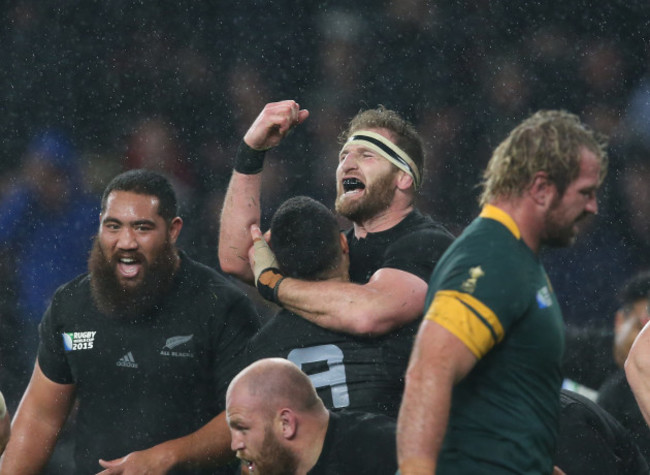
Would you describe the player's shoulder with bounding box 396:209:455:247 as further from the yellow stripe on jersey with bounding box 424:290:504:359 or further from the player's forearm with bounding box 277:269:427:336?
the yellow stripe on jersey with bounding box 424:290:504:359

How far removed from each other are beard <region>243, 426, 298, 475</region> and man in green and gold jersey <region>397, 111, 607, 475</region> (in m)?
0.70

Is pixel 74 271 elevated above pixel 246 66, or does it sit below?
below

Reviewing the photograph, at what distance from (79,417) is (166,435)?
1.31 ft

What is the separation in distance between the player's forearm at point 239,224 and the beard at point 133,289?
0.25 m

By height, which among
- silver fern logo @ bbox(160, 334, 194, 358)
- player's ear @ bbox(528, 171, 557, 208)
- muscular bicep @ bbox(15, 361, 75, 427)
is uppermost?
player's ear @ bbox(528, 171, 557, 208)

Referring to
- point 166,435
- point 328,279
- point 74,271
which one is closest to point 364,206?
point 328,279

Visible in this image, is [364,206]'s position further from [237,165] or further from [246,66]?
[246,66]

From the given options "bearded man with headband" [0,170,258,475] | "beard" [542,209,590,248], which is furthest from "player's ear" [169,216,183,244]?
"beard" [542,209,590,248]

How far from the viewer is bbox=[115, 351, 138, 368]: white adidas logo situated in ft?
13.9

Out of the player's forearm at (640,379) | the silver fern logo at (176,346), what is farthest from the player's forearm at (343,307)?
the player's forearm at (640,379)

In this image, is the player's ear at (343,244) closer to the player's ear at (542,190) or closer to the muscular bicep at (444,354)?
the player's ear at (542,190)

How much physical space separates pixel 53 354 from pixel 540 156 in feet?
7.89

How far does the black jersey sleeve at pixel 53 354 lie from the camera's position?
438 cm

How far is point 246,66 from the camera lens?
786cm
